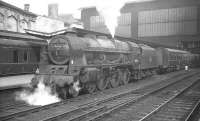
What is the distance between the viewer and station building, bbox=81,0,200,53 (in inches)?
1811

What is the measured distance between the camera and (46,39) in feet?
50.6

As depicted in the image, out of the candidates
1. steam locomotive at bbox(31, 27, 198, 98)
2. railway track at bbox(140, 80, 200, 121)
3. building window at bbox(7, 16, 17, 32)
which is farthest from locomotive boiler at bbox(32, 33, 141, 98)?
building window at bbox(7, 16, 17, 32)

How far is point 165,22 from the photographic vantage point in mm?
47219

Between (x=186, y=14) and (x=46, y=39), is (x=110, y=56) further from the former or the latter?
(x=186, y=14)

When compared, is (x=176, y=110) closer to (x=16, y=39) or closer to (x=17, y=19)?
(x=16, y=39)

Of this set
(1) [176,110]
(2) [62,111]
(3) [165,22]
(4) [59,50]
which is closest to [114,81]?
(4) [59,50]

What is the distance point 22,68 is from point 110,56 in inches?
206

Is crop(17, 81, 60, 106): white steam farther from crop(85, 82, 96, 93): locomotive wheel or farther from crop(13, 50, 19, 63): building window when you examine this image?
crop(13, 50, 19, 63): building window

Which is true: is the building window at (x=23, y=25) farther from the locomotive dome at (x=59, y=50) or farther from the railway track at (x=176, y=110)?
the railway track at (x=176, y=110)

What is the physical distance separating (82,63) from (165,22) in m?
38.7

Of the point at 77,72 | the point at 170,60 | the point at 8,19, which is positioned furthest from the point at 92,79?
the point at 170,60

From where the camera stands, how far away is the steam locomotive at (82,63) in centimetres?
1136

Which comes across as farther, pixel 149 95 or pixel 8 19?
pixel 8 19

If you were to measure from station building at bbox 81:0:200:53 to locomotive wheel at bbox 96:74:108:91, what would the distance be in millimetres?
33919
